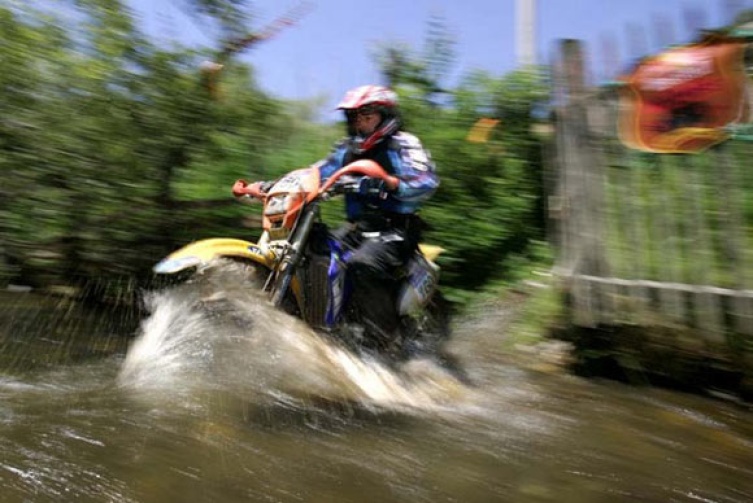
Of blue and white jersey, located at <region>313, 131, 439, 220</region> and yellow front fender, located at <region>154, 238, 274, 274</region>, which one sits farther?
blue and white jersey, located at <region>313, 131, 439, 220</region>

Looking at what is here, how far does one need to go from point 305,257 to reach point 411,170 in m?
0.86

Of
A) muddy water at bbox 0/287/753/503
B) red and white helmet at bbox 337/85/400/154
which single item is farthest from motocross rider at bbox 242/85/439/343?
muddy water at bbox 0/287/753/503

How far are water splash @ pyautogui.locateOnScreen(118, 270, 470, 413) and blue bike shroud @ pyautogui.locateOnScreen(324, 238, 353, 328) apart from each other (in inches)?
7.0

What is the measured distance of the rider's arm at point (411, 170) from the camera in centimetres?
439

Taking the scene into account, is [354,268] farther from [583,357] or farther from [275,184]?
[583,357]

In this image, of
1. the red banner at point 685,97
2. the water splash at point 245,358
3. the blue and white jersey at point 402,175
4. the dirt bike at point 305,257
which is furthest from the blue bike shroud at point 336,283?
the red banner at point 685,97

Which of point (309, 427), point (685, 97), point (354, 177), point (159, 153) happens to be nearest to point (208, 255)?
point (354, 177)

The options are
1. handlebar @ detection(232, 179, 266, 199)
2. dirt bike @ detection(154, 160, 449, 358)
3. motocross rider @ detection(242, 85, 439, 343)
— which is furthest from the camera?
handlebar @ detection(232, 179, 266, 199)

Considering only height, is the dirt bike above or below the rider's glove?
below

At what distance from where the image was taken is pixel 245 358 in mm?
3850

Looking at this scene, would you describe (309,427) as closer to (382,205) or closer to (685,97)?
(382,205)

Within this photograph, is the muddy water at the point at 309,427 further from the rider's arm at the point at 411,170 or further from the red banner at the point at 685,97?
the red banner at the point at 685,97

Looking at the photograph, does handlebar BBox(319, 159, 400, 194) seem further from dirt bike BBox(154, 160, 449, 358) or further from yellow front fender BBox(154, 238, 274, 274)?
yellow front fender BBox(154, 238, 274, 274)

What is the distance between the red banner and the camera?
3920 millimetres
